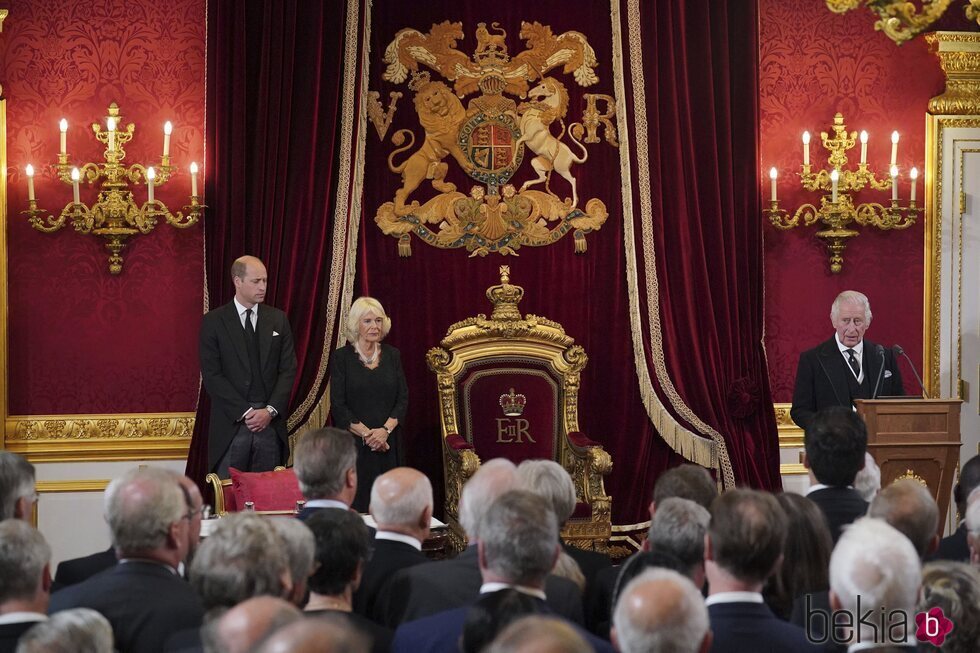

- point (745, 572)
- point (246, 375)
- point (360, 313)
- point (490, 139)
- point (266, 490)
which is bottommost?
point (266, 490)

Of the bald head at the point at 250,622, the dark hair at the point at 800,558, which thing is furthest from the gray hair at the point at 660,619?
the dark hair at the point at 800,558

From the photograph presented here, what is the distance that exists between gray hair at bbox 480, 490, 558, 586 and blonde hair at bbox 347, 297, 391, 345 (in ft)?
12.4

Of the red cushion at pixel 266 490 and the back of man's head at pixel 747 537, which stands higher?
the back of man's head at pixel 747 537

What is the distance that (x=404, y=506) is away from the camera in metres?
3.69

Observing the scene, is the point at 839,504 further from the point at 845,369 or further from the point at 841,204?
the point at 841,204

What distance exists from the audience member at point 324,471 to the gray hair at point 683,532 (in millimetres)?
1120

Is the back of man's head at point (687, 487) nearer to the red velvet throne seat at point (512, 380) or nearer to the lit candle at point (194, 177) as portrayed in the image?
the red velvet throne seat at point (512, 380)

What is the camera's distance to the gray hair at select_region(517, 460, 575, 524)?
3.77 m

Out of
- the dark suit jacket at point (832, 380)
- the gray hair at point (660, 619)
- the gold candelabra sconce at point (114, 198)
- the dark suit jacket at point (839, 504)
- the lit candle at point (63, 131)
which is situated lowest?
the dark suit jacket at point (839, 504)

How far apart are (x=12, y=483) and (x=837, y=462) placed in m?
2.57

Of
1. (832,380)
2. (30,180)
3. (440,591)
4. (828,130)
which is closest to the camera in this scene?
(440,591)

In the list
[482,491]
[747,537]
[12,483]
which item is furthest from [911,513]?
[12,483]

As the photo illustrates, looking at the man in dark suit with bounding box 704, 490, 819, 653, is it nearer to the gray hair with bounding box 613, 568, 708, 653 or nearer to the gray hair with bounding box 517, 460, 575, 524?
the gray hair with bounding box 613, 568, 708, 653

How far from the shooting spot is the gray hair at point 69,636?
91.7 inches
